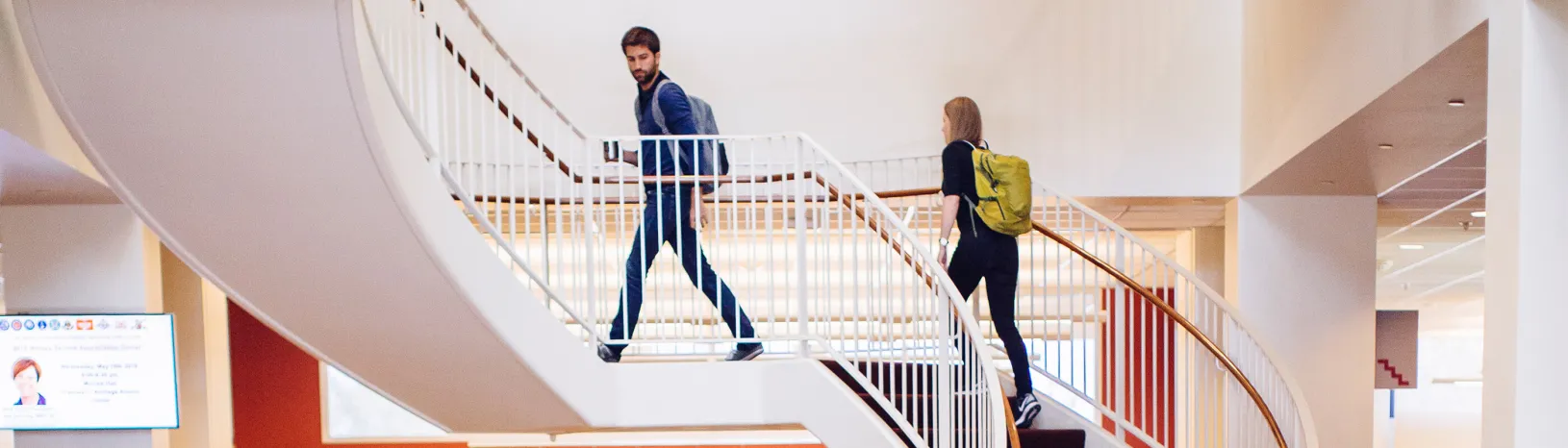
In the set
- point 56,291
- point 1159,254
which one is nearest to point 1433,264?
point 1159,254

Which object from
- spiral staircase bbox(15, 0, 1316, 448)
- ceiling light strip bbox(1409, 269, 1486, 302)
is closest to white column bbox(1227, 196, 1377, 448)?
spiral staircase bbox(15, 0, 1316, 448)

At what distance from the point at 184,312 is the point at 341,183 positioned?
3.96 meters

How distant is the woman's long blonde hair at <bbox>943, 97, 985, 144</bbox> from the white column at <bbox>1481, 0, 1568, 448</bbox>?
6.35 feet

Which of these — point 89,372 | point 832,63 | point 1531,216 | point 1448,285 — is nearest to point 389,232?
point 1531,216

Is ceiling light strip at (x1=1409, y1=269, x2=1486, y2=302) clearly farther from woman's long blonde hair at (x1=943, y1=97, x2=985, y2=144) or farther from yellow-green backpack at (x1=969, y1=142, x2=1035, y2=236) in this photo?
woman's long blonde hair at (x1=943, y1=97, x2=985, y2=144)

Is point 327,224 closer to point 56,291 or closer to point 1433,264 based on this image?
point 56,291

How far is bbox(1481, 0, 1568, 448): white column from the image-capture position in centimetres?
256

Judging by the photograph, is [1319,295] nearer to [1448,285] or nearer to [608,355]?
[608,355]

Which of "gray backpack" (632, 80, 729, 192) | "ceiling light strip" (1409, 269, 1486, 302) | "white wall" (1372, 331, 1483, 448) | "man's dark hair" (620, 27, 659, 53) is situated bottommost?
"white wall" (1372, 331, 1483, 448)

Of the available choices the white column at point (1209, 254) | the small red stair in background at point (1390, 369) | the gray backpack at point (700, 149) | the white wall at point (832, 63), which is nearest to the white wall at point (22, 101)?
the gray backpack at point (700, 149)

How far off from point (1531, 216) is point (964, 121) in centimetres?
210

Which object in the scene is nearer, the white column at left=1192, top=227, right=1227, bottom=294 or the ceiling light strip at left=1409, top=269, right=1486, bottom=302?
the white column at left=1192, top=227, right=1227, bottom=294

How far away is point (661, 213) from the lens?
4160 mm

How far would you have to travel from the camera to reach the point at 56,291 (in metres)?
5.45
